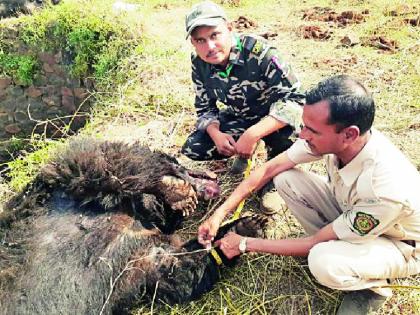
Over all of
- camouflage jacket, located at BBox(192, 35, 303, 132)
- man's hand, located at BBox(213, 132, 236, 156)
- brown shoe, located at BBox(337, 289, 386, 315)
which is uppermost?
camouflage jacket, located at BBox(192, 35, 303, 132)

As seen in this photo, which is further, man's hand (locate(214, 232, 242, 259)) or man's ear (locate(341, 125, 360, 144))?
man's hand (locate(214, 232, 242, 259))

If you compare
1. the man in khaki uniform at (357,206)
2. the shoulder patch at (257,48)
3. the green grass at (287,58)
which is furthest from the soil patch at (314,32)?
the man in khaki uniform at (357,206)

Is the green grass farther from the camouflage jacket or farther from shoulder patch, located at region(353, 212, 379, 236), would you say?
the camouflage jacket

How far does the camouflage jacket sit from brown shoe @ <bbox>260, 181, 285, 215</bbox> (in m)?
0.45

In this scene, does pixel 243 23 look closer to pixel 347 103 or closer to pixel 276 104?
pixel 276 104

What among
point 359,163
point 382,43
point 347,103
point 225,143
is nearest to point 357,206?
point 359,163

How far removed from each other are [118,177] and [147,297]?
73 centimetres

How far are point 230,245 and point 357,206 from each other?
2.59 feet

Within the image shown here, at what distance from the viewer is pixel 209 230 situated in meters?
2.78

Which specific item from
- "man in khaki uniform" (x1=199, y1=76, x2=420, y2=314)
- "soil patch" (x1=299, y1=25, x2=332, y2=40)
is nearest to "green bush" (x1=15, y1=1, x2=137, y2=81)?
"soil patch" (x1=299, y1=25, x2=332, y2=40)

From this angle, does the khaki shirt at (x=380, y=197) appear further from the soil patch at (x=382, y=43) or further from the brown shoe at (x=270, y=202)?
the soil patch at (x=382, y=43)

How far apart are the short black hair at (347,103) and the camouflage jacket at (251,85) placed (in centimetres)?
102

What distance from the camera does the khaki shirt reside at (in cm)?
215

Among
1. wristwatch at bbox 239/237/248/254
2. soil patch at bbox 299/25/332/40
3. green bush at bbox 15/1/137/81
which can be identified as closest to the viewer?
wristwatch at bbox 239/237/248/254
